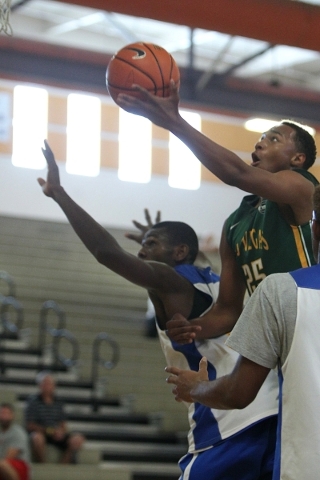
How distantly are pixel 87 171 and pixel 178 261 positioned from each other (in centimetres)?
1201

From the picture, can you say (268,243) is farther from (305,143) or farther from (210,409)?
(210,409)

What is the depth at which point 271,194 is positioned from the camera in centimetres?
330

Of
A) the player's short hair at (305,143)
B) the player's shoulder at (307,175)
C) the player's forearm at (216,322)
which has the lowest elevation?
the player's forearm at (216,322)

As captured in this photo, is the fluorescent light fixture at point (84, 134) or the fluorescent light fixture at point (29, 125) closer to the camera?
the fluorescent light fixture at point (29, 125)

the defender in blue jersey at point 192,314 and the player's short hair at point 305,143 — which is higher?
the player's short hair at point 305,143

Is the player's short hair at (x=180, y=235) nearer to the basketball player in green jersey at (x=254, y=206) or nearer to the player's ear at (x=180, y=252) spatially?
the player's ear at (x=180, y=252)

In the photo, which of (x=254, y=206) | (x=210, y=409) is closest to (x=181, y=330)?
(x=210, y=409)

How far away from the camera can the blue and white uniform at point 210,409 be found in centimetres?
345

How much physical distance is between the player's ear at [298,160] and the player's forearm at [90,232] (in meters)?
0.93

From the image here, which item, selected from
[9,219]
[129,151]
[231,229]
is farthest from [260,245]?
[129,151]

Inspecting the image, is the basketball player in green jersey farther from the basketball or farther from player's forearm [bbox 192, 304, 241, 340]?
the basketball

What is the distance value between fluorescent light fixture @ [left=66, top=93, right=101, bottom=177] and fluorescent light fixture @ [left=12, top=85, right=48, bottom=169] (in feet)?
1.81

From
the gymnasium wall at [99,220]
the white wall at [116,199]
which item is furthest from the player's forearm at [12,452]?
the white wall at [116,199]

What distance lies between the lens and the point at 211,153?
330 cm
